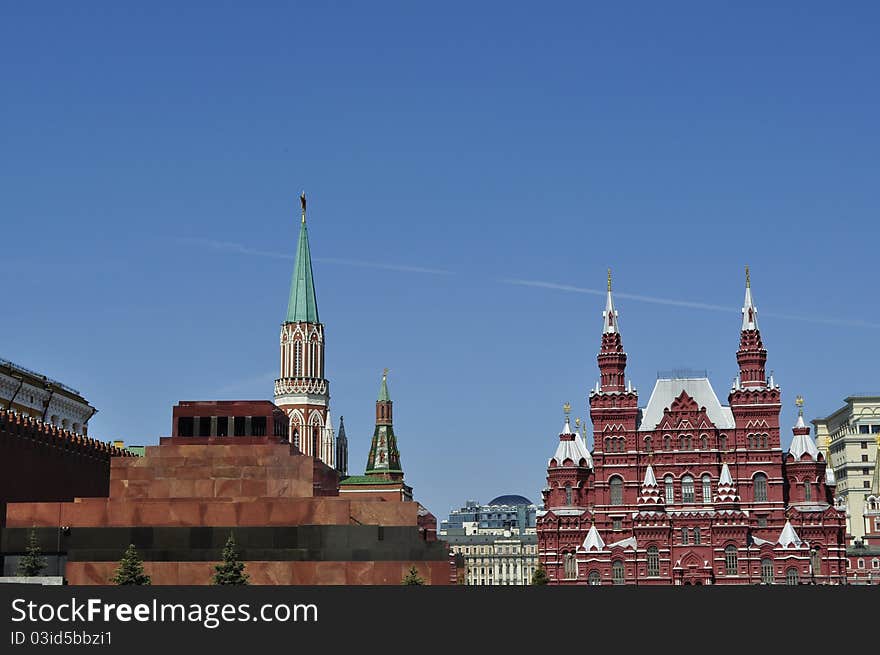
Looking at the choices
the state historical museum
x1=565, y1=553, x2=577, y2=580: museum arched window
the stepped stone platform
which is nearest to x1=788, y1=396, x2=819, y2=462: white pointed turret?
the state historical museum

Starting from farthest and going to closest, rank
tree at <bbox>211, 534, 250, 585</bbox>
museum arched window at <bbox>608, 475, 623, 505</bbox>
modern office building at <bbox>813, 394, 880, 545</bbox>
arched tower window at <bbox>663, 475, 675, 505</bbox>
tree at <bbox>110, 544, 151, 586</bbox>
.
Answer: modern office building at <bbox>813, 394, 880, 545</bbox>, museum arched window at <bbox>608, 475, 623, 505</bbox>, arched tower window at <bbox>663, 475, 675, 505</bbox>, tree at <bbox>211, 534, 250, 585</bbox>, tree at <bbox>110, 544, 151, 586</bbox>

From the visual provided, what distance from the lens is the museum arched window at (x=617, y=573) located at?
123688 mm

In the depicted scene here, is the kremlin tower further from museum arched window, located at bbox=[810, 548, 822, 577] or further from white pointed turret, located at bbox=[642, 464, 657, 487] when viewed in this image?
museum arched window, located at bbox=[810, 548, 822, 577]

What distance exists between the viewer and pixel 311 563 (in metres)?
67.4

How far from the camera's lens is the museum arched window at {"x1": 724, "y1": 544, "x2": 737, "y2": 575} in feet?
399

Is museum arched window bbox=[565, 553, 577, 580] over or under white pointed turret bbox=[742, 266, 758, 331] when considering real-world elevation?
under

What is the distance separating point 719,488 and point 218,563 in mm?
67821

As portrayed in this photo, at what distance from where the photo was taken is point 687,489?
12706 cm

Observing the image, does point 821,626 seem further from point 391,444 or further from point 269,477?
point 391,444

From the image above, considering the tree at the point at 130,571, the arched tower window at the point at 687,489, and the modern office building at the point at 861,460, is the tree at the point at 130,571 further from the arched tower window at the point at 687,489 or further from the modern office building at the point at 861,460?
the modern office building at the point at 861,460

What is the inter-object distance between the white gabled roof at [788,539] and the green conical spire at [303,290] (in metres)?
82.9

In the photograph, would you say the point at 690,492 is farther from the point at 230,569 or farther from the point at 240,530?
the point at 230,569

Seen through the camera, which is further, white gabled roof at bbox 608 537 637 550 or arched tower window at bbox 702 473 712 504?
arched tower window at bbox 702 473 712 504

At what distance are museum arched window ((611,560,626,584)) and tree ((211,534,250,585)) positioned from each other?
2557 inches
